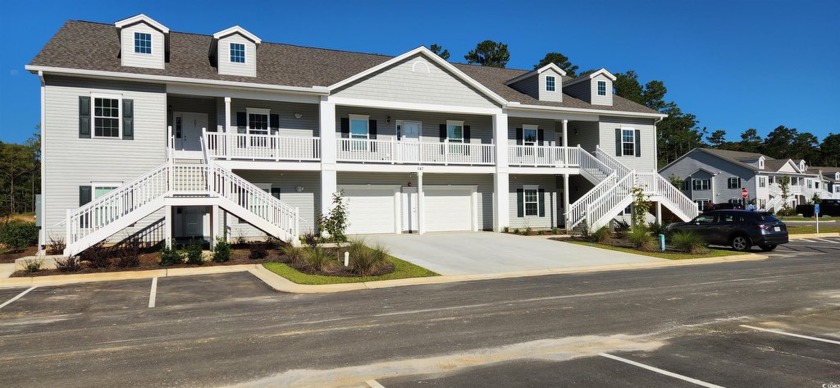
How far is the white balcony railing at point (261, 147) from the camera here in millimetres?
20547

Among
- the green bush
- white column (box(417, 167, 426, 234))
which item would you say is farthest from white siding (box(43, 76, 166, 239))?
white column (box(417, 167, 426, 234))

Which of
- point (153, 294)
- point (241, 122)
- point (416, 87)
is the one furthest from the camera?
point (416, 87)

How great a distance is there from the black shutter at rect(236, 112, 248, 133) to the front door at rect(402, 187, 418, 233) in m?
7.48

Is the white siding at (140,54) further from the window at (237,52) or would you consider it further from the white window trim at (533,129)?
the white window trim at (533,129)

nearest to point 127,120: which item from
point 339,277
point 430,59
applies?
point 339,277

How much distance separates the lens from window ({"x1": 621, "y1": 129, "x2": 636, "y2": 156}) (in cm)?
2912

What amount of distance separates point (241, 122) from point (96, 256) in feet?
29.3

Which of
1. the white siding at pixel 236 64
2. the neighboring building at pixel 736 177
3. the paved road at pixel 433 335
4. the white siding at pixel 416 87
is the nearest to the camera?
the paved road at pixel 433 335

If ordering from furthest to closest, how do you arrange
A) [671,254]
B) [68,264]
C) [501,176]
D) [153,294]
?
1. [501,176]
2. [671,254]
3. [68,264]
4. [153,294]

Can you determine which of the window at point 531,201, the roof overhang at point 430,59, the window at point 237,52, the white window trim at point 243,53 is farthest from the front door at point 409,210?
the window at point 237,52

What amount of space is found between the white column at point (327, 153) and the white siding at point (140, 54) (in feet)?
20.4

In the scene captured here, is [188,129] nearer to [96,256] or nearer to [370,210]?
[370,210]

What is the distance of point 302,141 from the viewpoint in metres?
22.2

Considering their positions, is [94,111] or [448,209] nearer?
[94,111]
